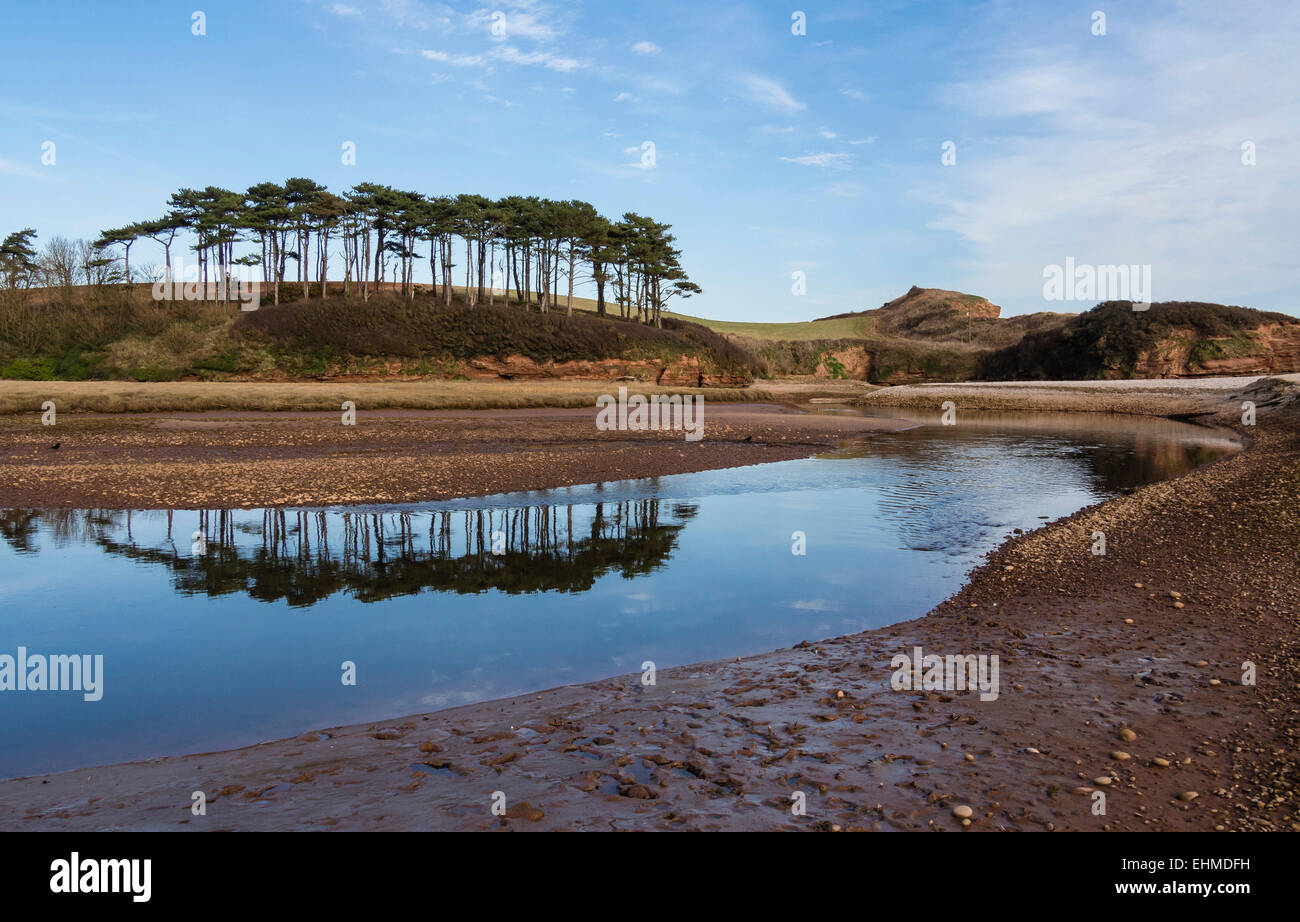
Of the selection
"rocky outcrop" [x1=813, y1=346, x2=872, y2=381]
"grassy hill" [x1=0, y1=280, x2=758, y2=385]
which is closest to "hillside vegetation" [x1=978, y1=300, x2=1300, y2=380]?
"rocky outcrop" [x1=813, y1=346, x2=872, y2=381]

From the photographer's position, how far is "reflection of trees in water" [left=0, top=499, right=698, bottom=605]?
12.1m

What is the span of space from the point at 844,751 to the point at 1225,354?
300 feet

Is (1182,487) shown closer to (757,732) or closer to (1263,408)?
(757,732)

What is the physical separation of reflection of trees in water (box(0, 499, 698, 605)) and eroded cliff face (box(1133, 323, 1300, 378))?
81455 mm

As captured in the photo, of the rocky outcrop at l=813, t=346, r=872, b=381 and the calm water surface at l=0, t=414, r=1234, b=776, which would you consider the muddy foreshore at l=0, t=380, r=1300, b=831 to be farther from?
the rocky outcrop at l=813, t=346, r=872, b=381

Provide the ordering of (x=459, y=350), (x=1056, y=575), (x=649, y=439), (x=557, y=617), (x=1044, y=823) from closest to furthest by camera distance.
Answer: (x=1044, y=823)
(x=557, y=617)
(x=1056, y=575)
(x=649, y=439)
(x=459, y=350)

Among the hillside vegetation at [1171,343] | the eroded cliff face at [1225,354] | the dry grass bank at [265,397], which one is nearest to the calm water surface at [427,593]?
the dry grass bank at [265,397]

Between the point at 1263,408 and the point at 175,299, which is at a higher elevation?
the point at 175,299

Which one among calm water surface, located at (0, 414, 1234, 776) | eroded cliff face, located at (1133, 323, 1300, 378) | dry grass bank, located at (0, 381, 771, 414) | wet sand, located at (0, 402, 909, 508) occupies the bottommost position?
calm water surface, located at (0, 414, 1234, 776)

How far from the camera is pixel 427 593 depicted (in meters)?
11.6

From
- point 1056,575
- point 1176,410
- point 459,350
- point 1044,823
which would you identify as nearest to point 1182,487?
point 1056,575

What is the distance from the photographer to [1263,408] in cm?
4256

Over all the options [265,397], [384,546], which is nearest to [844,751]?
[384,546]
